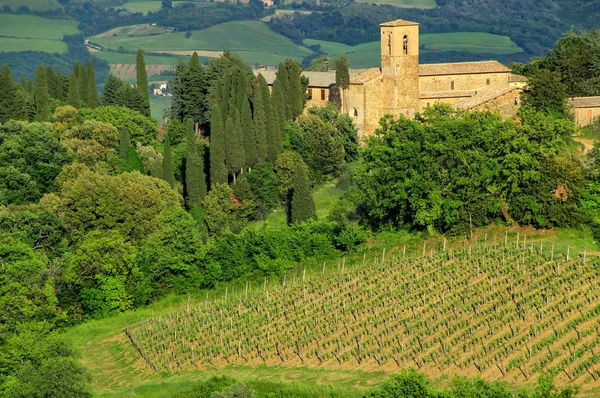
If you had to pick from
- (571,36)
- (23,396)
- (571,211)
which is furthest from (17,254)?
(571,36)

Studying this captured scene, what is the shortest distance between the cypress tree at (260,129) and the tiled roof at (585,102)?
15.1 meters

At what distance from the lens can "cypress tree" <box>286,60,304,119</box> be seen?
72375mm

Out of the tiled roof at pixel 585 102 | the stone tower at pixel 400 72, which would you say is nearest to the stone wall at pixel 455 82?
the stone tower at pixel 400 72

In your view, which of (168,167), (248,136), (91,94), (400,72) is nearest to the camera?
(168,167)

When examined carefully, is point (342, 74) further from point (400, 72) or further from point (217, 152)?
point (217, 152)

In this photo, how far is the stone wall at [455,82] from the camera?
72500mm

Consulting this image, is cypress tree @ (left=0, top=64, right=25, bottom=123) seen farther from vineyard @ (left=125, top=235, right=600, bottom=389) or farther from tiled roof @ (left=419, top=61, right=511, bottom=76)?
vineyard @ (left=125, top=235, right=600, bottom=389)

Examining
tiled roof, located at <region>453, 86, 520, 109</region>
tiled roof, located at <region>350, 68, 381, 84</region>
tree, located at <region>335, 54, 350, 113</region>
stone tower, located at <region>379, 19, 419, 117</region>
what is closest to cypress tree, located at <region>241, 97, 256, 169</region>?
tree, located at <region>335, 54, 350, 113</region>

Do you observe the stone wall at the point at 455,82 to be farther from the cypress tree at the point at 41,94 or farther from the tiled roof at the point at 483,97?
the cypress tree at the point at 41,94

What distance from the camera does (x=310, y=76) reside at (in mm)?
77500

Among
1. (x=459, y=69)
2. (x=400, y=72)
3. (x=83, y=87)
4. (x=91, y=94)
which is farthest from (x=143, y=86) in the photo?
(x=459, y=69)

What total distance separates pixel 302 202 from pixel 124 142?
11.3m

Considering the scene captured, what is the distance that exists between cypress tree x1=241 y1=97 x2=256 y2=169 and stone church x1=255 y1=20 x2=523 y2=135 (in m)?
8.05

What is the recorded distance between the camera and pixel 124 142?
66562 millimetres
